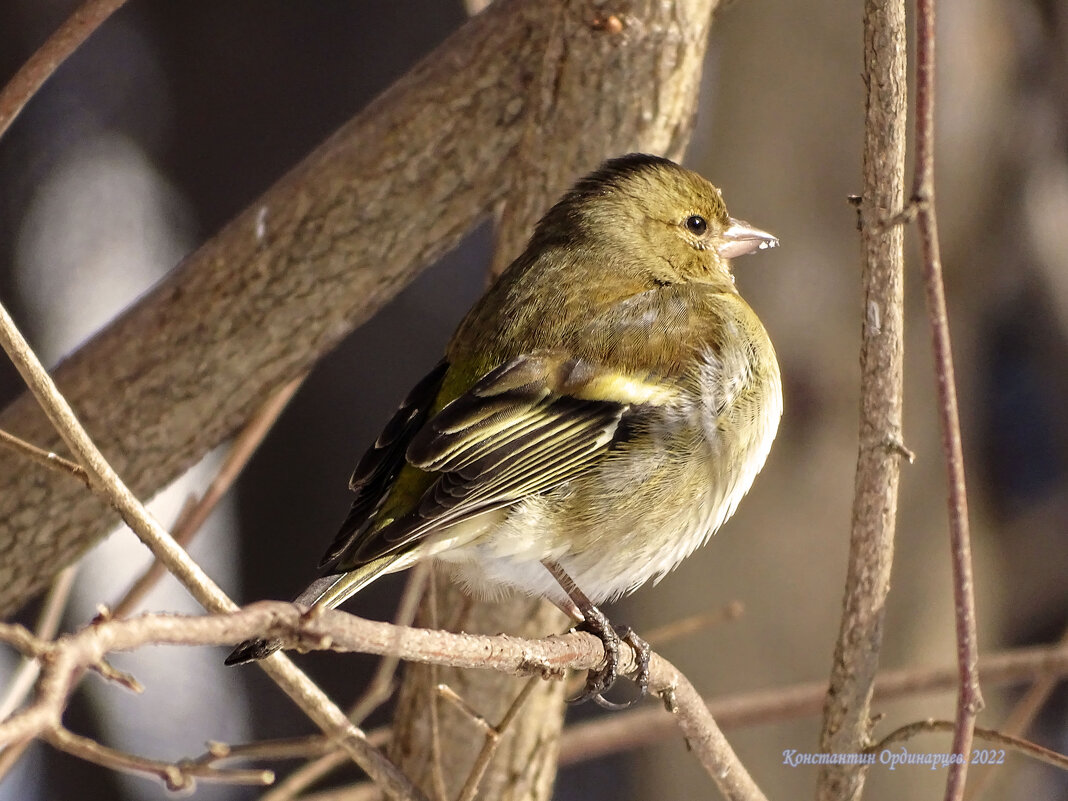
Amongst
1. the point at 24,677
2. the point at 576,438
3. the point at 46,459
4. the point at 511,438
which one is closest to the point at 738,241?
the point at 576,438

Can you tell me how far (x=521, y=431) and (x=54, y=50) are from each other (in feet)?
3.69

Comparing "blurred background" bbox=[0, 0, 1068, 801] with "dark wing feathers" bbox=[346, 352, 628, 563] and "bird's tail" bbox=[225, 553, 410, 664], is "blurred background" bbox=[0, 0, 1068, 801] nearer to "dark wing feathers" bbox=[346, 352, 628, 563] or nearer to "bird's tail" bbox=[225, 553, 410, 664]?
"dark wing feathers" bbox=[346, 352, 628, 563]

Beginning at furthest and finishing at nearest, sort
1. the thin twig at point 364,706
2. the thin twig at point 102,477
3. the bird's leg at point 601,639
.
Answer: the thin twig at point 364,706 < the bird's leg at point 601,639 < the thin twig at point 102,477

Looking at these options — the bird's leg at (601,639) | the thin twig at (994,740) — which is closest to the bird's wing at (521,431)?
the bird's leg at (601,639)

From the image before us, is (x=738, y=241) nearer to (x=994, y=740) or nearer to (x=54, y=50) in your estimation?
(x=994, y=740)

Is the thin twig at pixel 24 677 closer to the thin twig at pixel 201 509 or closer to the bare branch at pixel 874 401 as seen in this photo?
the thin twig at pixel 201 509

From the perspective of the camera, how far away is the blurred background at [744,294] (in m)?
5.01

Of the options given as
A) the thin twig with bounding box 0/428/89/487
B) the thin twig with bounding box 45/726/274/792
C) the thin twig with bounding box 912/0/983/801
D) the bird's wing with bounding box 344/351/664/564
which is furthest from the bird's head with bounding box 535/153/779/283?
the thin twig with bounding box 45/726/274/792

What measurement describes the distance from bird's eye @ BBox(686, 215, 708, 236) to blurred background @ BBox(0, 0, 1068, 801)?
1723mm

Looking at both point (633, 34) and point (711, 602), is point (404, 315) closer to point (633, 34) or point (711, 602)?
point (711, 602)

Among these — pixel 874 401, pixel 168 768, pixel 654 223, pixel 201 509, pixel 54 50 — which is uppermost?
pixel 54 50

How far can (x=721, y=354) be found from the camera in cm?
279

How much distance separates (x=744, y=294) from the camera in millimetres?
4988

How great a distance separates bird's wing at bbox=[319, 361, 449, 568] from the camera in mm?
2650
